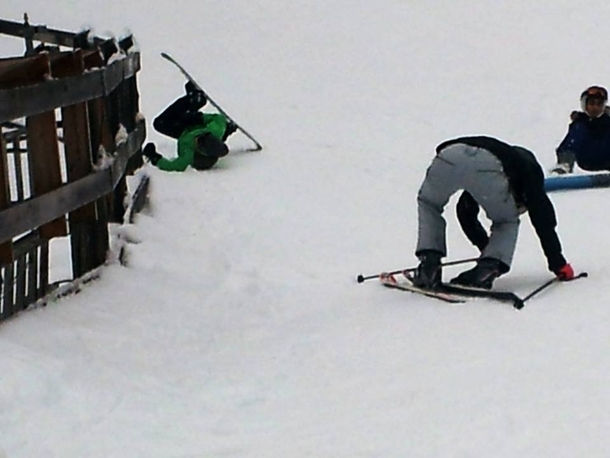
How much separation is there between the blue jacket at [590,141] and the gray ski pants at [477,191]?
4.76 meters

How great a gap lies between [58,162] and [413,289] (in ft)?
7.49

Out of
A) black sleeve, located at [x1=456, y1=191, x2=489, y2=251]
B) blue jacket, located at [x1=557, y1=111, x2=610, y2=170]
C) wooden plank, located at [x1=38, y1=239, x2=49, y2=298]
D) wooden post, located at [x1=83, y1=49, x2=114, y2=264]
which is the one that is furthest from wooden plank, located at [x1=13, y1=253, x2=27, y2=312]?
blue jacket, located at [x1=557, y1=111, x2=610, y2=170]

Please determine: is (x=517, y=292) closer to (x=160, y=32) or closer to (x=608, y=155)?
(x=608, y=155)

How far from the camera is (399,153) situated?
13891 millimetres

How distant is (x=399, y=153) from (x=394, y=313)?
756cm

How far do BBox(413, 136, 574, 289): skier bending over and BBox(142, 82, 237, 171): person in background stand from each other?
5.09 m

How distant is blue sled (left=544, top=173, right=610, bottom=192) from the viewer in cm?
1043

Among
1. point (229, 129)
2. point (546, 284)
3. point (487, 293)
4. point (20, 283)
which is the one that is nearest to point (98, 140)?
point (20, 283)

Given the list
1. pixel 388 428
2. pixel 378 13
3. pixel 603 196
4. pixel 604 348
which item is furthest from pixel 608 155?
pixel 378 13

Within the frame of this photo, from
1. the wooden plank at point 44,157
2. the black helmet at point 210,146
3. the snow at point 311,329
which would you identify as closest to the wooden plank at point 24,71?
the wooden plank at point 44,157

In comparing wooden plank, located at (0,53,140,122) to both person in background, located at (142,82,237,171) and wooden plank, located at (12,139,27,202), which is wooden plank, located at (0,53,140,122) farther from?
person in background, located at (142,82,237,171)

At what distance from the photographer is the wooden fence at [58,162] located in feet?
19.7

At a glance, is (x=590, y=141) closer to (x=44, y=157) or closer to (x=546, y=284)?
(x=546, y=284)

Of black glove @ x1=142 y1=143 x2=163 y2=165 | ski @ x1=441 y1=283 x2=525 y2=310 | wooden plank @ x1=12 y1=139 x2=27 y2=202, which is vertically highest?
wooden plank @ x1=12 y1=139 x2=27 y2=202
